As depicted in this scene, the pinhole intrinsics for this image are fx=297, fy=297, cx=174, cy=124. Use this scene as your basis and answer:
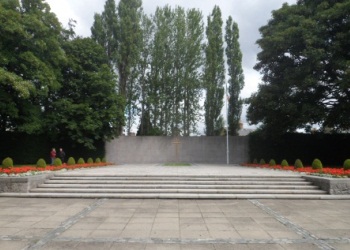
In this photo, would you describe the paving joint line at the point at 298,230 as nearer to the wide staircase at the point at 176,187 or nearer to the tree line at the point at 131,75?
the wide staircase at the point at 176,187

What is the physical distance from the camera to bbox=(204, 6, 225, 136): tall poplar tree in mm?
30094

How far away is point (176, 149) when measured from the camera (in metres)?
28.2

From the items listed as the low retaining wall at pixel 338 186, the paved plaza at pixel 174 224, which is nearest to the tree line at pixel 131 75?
the paved plaza at pixel 174 224

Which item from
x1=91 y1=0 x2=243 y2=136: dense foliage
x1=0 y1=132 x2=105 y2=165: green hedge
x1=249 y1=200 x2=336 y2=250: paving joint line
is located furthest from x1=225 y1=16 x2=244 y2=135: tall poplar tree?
x1=249 y1=200 x2=336 y2=250: paving joint line

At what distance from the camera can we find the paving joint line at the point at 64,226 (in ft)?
17.1

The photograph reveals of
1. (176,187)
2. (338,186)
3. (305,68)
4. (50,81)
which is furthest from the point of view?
(50,81)

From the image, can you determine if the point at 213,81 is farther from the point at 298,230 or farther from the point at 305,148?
the point at 298,230

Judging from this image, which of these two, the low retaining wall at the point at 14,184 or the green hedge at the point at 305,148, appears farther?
the green hedge at the point at 305,148

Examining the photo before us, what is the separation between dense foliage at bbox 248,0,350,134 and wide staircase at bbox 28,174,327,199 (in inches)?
392

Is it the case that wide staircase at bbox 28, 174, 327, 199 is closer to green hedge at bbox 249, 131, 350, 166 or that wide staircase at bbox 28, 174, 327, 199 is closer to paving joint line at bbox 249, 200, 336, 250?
paving joint line at bbox 249, 200, 336, 250

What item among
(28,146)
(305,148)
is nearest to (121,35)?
(28,146)

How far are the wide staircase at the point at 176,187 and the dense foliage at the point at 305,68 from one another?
9.96 m

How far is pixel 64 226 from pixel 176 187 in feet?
18.2

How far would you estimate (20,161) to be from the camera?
2469 cm
